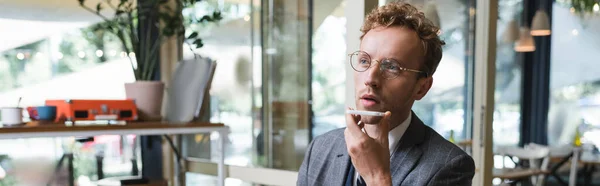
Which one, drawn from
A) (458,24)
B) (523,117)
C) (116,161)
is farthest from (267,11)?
(523,117)

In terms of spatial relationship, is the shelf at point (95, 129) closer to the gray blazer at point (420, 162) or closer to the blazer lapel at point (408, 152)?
the gray blazer at point (420, 162)

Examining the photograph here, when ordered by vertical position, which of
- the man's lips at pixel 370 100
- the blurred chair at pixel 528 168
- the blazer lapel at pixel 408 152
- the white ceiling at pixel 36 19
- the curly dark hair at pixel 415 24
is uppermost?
the white ceiling at pixel 36 19

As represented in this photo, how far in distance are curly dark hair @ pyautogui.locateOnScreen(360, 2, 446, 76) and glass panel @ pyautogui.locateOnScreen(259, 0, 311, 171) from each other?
150cm

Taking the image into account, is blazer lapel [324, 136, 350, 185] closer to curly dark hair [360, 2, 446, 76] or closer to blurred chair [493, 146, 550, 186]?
curly dark hair [360, 2, 446, 76]

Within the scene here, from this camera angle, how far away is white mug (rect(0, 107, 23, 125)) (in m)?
2.15

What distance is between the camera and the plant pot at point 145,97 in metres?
2.67

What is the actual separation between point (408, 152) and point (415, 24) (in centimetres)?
31

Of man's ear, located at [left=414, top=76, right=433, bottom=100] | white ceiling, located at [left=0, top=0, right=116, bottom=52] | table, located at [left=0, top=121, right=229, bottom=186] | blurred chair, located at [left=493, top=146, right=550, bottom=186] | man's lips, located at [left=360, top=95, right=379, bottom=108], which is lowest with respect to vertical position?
blurred chair, located at [left=493, top=146, right=550, bottom=186]

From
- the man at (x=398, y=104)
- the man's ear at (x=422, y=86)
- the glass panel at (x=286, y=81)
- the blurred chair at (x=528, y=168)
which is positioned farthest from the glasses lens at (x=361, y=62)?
the blurred chair at (x=528, y=168)

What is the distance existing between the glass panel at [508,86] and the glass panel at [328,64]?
4.41 meters

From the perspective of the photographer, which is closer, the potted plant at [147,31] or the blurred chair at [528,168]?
the potted plant at [147,31]

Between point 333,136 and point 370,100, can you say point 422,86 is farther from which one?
point 333,136

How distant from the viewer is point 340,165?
1288 mm

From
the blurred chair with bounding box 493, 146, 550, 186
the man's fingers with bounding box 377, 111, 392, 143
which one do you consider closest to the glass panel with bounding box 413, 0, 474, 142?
the blurred chair with bounding box 493, 146, 550, 186
